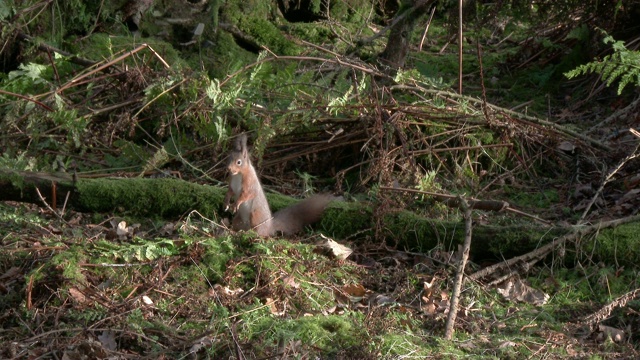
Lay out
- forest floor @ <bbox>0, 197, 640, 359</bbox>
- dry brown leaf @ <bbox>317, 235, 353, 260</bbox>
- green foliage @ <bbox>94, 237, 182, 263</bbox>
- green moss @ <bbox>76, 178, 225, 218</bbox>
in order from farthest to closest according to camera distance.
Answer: green moss @ <bbox>76, 178, 225, 218</bbox> < dry brown leaf @ <bbox>317, 235, 353, 260</bbox> < green foliage @ <bbox>94, 237, 182, 263</bbox> < forest floor @ <bbox>0, 197, 640, 359</bbox>

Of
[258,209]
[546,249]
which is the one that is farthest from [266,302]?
[546,249]

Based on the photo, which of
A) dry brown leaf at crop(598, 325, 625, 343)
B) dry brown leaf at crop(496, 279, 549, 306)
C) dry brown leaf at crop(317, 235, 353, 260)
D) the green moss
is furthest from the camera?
the green moss

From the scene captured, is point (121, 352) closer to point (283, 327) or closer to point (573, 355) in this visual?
point (283, 327)

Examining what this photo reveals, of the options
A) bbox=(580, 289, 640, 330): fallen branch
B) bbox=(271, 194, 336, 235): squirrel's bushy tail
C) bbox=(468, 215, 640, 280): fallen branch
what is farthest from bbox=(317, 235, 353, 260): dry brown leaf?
bbox=(580, 289, 640, 330): fallen branch

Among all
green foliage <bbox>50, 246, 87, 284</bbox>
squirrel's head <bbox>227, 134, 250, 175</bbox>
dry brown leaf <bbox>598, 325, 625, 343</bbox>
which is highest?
green foliage <bbox>50, 246, 87, 284</bbox>

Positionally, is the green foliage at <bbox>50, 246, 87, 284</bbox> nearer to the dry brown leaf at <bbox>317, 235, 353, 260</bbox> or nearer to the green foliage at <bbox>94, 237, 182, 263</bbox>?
the green foliage at <bbox>94, 237, 182, 263</bbox>

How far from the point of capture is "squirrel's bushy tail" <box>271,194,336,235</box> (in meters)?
5.85

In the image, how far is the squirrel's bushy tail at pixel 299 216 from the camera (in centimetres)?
585

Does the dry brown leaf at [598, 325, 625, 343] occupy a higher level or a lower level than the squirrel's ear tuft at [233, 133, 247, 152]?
higher

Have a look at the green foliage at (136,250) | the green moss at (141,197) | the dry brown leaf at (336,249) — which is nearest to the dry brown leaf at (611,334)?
the dry brown leaf at (336,249)

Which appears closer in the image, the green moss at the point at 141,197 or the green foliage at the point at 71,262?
the green foliage at the point at 71,262

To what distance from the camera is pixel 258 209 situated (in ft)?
19.8

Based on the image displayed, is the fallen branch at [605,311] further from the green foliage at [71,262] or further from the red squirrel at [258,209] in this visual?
the green foliage at [71,262]

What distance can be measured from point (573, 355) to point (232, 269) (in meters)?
1.77
